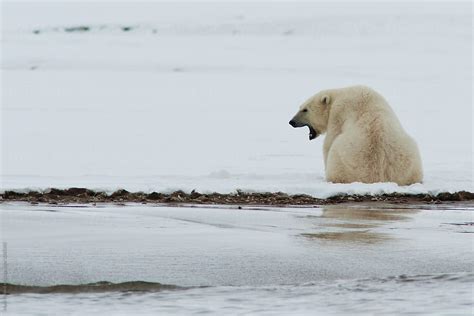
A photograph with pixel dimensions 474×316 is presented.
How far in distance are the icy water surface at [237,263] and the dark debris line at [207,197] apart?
1.09 meters

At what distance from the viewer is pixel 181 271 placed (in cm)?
533

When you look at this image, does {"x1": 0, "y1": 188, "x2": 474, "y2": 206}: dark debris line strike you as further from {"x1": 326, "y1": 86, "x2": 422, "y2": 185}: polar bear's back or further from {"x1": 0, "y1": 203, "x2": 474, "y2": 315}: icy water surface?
Answer: {"x1": 0, "y1": 203, "x2": 474, "y2": 315}: icy water surface

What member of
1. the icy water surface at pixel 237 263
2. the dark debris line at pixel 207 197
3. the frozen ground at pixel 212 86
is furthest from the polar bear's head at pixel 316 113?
the icy water surface at pixel 237 263

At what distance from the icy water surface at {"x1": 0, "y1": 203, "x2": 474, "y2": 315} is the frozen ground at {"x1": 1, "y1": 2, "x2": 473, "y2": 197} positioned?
2.19 meters

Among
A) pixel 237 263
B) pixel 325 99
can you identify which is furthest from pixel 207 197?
pixel 237 263

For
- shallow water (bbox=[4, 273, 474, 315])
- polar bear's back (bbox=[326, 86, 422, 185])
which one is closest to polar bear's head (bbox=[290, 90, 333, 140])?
polar bear's back (bbox=[326, 86, 422, 185])

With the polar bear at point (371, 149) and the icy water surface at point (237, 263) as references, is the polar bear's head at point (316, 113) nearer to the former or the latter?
the polar bear at point (371, 149)

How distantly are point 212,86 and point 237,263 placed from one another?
52.7ft

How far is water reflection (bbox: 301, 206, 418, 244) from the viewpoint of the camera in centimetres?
626

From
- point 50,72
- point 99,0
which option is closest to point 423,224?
A: point 50,72

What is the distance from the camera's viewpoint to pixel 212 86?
70.3ft

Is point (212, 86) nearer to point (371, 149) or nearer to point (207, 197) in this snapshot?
point (371, 149)

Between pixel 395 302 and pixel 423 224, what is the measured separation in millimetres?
2320

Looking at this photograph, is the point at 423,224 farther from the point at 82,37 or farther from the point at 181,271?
the point at 82,37
